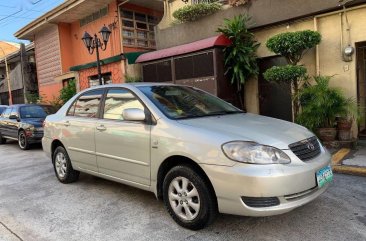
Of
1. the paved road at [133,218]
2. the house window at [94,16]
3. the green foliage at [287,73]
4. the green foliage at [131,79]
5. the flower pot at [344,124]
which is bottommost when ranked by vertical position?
the paved road at [133,218]

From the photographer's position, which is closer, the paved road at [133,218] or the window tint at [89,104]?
the paved road at [133,218]

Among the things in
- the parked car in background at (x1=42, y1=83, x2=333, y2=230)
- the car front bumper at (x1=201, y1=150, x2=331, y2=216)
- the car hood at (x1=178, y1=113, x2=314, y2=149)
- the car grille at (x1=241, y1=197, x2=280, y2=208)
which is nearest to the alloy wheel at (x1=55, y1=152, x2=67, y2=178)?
the parked car in background at (x1=42, y1=83, x2=333, y2=230)

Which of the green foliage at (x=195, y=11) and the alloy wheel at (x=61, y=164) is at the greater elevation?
the green foliage at (x=195, y=11)

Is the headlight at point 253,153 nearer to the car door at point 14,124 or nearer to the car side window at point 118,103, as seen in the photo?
the car side window at point 118,103

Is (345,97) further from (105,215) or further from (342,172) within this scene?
(105,215)

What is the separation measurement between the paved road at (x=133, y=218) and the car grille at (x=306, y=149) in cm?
77

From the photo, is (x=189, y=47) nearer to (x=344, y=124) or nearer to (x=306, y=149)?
(x=344, y=124)

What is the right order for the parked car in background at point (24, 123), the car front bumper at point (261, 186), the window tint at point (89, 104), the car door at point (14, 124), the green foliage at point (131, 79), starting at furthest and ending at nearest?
the green foliage at point (131, 79) → the car door at point (14, 124) → the parked car in background at point (24, 123) → the window tint at point (89, 104) → the car front bumper at point (261, 186)

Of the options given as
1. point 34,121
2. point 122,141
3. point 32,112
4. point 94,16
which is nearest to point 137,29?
point 94,16

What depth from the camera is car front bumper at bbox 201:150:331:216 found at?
127 inches

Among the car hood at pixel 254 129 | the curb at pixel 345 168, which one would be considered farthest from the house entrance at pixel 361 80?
the car hood at pixel 254 129

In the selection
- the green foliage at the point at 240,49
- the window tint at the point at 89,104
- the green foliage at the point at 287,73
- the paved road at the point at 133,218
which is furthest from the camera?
the green foliage at the point at 240,49

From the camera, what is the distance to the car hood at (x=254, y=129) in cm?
350

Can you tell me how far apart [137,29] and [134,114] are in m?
11.7
